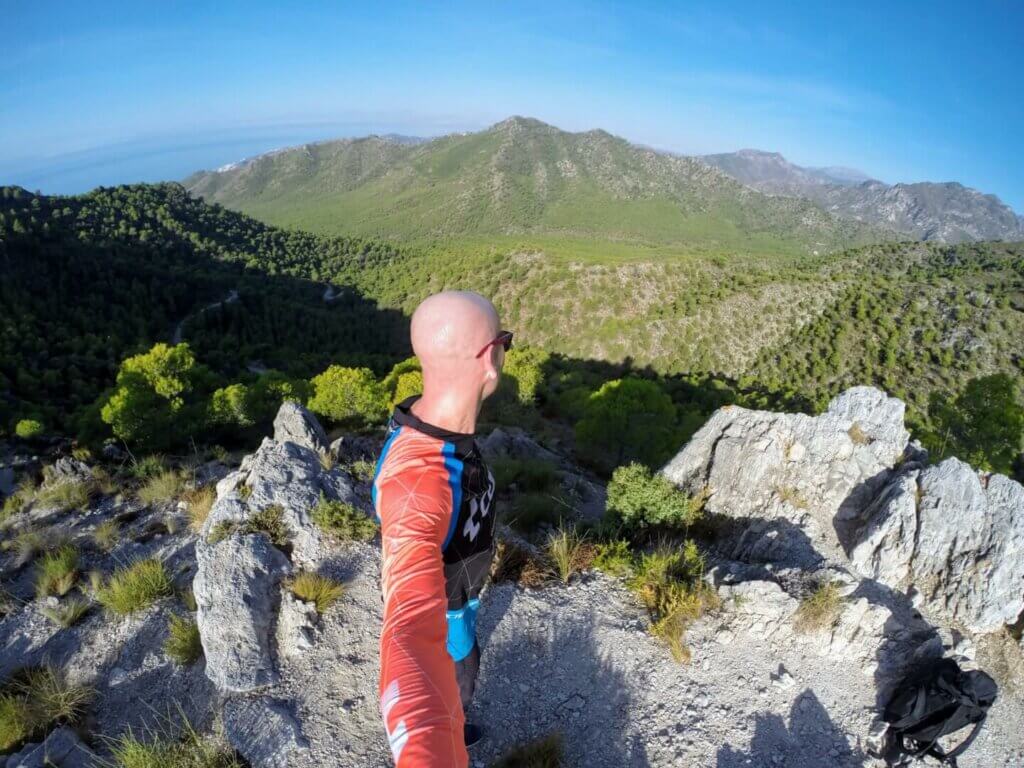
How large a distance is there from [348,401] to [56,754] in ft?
60.6

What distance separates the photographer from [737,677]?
19.4 ft

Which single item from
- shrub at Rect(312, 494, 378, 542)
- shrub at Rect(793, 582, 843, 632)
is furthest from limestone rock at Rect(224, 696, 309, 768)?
shrub at Rect(793, 582, 843, 632)

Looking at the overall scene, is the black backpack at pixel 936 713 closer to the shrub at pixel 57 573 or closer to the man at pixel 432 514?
the man at pixel 432 514

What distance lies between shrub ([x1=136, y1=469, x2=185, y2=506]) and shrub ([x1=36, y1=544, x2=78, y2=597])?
2084 millimetres

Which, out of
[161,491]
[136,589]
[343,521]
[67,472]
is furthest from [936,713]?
[67,472]

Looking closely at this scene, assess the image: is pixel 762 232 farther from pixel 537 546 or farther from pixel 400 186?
pixel 537 546

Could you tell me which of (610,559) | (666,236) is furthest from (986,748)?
(666,236)

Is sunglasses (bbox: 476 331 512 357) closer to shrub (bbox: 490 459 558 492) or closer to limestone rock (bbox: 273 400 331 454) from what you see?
shrub (bbox: 490 459 558 492)

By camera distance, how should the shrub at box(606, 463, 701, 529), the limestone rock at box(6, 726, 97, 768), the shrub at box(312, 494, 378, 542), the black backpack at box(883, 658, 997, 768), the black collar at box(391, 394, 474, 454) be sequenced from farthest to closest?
the shrub at box(606, 463, 701, 529) < the shrub at box(312, 494, 378, 542) < the black backpack at box(883, 658, 997, 768) < the limestone rock at box(6, 726, 97, 768) < the black collar at box(391, 394, 474, 454)

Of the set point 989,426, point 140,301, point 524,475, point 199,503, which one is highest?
point 140,301

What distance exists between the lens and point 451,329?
2.01 meters

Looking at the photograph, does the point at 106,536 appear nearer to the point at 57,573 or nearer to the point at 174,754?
the point at 57,573

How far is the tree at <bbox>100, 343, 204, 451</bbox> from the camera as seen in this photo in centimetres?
2005

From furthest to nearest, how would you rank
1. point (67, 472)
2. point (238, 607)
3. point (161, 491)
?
point (67, 472)
point (161, 491)
point (238, 607)
